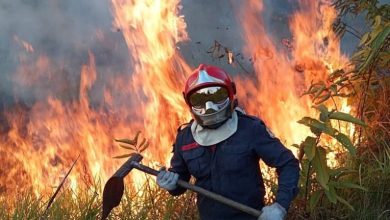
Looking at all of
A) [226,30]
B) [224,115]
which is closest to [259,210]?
[224,115]

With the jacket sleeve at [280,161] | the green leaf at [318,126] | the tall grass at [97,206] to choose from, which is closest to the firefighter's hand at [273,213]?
the jacket sleeve at [280,161]

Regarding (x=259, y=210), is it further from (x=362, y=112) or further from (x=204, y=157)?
(x=362, y=112)

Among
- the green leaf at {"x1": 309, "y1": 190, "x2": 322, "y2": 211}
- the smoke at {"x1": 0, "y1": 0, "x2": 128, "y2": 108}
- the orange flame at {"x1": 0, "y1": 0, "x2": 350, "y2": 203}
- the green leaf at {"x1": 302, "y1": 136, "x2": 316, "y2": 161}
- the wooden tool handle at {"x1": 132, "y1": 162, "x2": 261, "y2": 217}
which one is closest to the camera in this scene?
the wooden tool handle at {"x1": 132, "y1": 162, "x2": 261, "y2": 217}

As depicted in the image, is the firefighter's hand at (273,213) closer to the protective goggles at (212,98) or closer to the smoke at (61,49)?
the protective goggles at (212,98)

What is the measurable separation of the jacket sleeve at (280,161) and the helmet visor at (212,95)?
0.21 m

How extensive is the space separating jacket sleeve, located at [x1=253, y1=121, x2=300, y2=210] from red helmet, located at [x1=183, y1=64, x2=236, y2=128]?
174 millimetres

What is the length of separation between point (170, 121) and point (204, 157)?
1.82 metres

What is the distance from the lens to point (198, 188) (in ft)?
9.35

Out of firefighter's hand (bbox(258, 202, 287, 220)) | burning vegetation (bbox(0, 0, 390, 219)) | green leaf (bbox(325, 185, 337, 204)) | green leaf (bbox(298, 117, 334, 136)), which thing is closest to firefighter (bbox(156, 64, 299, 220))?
firefighter's hand (bbox(258, 202, 287, 220))

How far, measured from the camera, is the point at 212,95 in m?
2.82

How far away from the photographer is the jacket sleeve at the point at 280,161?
8.93ft

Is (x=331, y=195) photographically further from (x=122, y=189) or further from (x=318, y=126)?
(x=122, y=189)

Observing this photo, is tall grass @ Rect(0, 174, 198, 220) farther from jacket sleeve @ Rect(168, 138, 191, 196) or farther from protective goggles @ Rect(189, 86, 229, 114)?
protective goggles @ Rect(189, 86, 229, 114)

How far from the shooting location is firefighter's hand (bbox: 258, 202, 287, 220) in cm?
263
